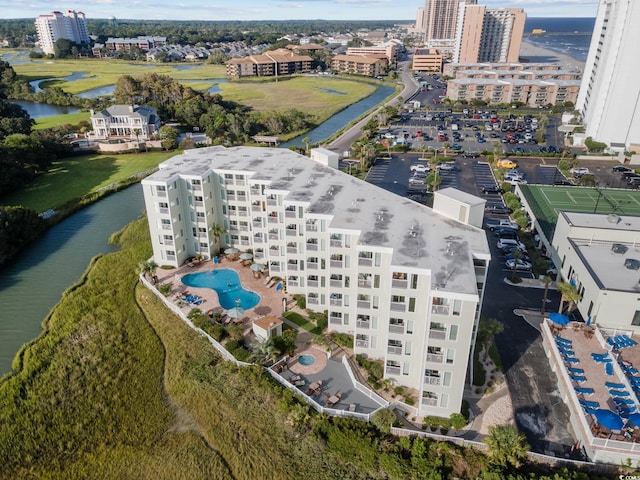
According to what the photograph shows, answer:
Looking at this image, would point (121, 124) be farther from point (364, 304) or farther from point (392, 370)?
point (392, 370)

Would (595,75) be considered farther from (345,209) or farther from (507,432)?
(507,432)

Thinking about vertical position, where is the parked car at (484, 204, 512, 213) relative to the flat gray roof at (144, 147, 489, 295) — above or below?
below

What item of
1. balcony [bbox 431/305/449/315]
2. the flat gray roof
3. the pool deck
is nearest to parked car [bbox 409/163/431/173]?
the flat gray roof

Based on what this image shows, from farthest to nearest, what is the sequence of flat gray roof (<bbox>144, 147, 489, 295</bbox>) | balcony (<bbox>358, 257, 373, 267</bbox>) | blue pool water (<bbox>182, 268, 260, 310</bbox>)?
blue pool water (<bbox>182, 268, 260, 310</bbox>) < balcony (<bbox>358, 257, 373, 267</bbox>) < flat gray roof (<bbox>144, 147, 489, 295</bbox>)

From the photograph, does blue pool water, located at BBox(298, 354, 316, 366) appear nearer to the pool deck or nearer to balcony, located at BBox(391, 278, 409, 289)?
the pool deck

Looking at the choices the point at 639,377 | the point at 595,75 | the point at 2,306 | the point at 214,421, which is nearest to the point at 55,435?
the point at 214,421

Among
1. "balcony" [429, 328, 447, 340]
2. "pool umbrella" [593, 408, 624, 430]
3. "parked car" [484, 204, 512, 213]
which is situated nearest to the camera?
"pool umbrella" [593, 408, 624, 430]

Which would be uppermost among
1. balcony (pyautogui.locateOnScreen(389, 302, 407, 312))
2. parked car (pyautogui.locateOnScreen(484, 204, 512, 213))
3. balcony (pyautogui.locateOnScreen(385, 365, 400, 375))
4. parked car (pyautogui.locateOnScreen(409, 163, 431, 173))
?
balcony (pyautogui.locateOnScreen(389, 302, 407, 312))
